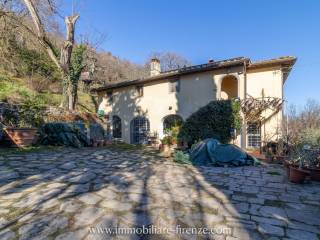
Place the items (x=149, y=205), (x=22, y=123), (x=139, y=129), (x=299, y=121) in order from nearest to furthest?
(x=149, y=205) < (x=299, y=121) < (x=22, y=123) < (x=139, y=129)

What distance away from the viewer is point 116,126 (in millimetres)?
17578

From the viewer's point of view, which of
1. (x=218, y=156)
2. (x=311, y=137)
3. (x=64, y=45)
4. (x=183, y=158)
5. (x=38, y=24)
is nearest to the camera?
(x=311, y=137)

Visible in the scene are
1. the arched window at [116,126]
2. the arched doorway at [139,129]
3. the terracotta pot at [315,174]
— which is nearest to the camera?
the terracotta pot at [315,174]

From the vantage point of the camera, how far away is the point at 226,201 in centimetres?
366

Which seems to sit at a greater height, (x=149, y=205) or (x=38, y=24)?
(x=38, y=24)

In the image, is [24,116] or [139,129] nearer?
Answer: [24,116]

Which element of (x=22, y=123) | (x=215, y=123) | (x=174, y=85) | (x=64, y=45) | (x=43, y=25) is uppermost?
(x=43, y=25)

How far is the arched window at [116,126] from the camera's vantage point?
17.4 meters

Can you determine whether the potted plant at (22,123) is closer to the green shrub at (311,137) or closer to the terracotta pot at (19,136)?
the terracotta pot at (19,136)

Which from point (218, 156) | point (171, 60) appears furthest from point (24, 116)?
point (171, 60)

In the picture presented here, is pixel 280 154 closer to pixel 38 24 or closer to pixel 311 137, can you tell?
pixel 311 137

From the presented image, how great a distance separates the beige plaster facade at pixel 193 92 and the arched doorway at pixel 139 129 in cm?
17

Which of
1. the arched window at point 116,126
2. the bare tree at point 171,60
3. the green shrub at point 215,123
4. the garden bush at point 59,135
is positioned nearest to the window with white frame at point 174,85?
the green shrub at point 215,123

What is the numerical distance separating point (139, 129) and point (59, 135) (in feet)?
21.3
